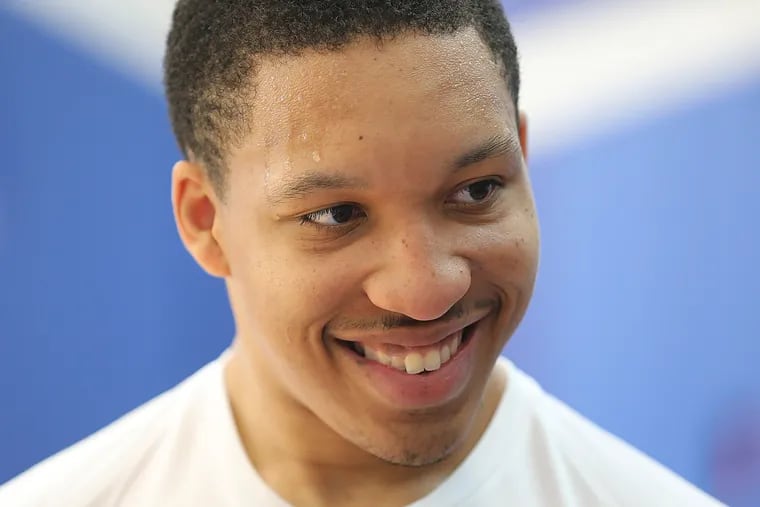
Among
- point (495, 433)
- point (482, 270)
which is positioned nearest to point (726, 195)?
point (495, 433)

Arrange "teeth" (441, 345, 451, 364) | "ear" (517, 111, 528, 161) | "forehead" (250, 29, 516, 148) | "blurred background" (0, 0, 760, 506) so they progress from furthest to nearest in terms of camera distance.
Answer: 1. "blurred background" (0, 0, 760, 506)
2. "ear" (517, 111, 528, 161)
3. "teeth" (441, 345, 451, 364)
4. "forehead" (250, 29, 516, 148)

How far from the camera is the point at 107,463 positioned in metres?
1.05

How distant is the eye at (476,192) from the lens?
0.84m

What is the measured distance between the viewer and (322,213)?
838 mm

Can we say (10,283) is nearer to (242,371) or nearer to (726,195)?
(242,371)

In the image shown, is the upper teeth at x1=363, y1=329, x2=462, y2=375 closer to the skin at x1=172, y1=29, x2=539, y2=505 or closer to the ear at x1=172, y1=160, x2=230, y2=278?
the skin at x1=172, y1=29, x2=539, y2=505

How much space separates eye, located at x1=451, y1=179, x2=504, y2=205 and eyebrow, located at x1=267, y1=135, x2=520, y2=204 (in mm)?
35

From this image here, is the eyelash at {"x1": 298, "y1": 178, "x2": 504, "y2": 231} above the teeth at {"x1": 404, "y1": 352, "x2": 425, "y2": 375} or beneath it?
above

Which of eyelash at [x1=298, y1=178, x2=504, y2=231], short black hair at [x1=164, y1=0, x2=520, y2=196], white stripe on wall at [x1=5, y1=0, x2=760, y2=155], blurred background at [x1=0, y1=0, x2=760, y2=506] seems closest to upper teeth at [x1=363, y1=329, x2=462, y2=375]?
eyelash at [x1=298, y1=178, x2=504, y2=231]

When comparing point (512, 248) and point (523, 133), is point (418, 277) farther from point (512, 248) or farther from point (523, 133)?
point (523, 133)

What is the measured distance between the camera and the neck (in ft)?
3.35

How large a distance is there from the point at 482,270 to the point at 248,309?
0.26 m

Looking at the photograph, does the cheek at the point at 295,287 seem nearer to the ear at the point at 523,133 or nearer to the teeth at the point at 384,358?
the teeth at the point at 384,358

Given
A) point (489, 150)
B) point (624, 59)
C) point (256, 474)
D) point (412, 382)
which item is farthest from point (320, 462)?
point (624, 59)
